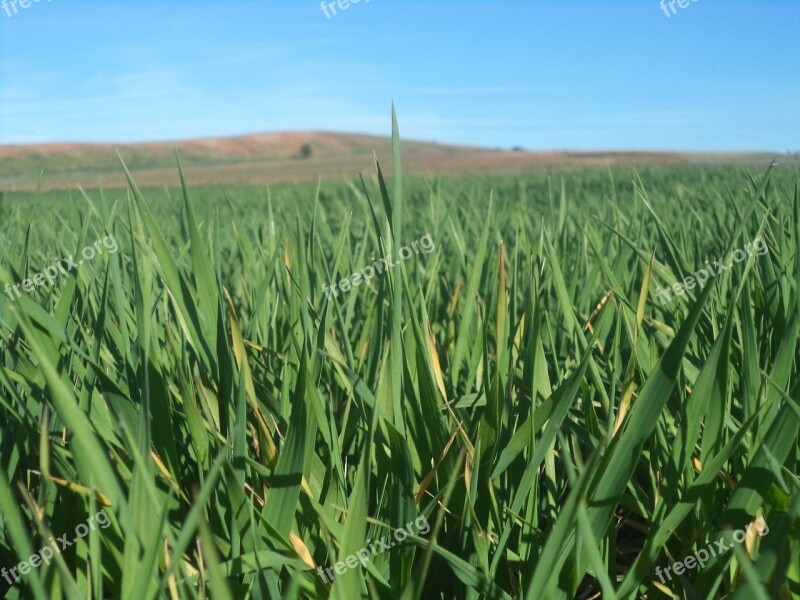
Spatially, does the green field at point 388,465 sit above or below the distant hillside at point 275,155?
below

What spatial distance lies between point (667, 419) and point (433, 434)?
275mm

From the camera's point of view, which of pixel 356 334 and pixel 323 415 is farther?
pixel 356 334

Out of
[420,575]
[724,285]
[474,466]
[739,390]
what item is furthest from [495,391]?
[724,285]

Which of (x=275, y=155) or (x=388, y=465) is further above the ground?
(x=275, y=155)

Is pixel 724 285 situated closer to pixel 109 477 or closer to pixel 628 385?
pixel 628 385

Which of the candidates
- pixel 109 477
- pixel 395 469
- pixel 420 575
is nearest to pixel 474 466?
pixel 395 469

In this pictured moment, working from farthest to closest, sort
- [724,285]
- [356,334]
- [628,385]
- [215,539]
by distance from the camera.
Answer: [356,334] < [724,285] < [628,385] < [215,539]

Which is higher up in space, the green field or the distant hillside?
the distant hillside

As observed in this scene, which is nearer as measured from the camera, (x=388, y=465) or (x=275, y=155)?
(x=388, y=465)

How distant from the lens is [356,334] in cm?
115

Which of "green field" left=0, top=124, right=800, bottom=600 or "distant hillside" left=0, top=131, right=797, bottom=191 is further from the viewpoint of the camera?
"distant hillside" left=0, top=131, right=797, bottom=191

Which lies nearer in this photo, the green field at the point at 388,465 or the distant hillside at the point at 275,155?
the green field at the point at 388,465

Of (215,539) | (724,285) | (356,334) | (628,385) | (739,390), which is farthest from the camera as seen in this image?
(356,334)

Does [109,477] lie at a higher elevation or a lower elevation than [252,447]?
higher
